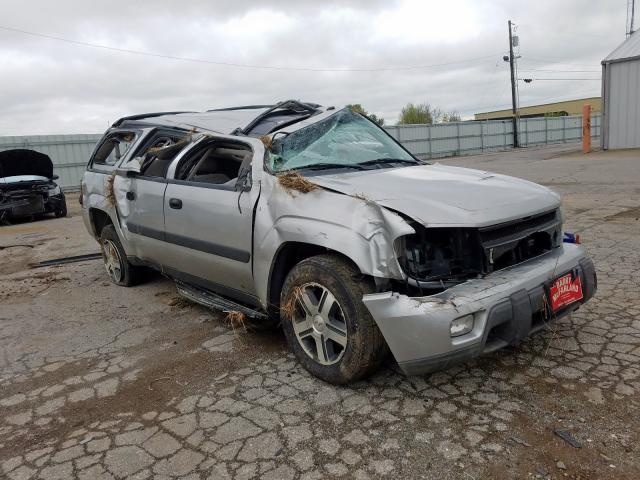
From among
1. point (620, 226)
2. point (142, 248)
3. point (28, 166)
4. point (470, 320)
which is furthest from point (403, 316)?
point (28, 166)

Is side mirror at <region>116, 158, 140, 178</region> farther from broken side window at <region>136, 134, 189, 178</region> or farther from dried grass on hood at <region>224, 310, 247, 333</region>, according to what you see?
dried grass on hood at <region>224, 310, 247, 333</region>

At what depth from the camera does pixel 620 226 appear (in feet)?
22.6

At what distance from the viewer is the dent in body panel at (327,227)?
2.69m

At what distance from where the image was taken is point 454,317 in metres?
2.57

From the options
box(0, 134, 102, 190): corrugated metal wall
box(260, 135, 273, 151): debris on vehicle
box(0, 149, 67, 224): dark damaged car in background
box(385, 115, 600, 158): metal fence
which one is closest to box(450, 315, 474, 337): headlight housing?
box(260, 135, 273, 151): debris on vehicle

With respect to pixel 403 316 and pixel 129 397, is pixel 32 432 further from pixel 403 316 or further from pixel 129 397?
pixel 403 316

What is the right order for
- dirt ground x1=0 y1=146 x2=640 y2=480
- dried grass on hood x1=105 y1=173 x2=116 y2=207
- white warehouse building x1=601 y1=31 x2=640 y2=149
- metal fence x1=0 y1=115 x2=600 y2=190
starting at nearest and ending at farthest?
dirt ground x1=0 y1=146 x2=640 y2=480, dried grass on hood x1=105 y1=173 x2=116 y2=207, white warehouse building x1=601 y1=31 x2=640 y2=149, metal fence x1=0 y1=115 x2=600 y2=190

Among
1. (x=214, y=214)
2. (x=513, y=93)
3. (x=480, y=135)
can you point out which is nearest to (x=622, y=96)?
(x=480, y=135)

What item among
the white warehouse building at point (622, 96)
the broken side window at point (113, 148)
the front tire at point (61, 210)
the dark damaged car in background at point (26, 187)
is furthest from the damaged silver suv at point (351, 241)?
the white warehouse building at point (622, 96)

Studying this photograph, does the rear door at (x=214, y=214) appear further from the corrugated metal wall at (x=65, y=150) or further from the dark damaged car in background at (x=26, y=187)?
the corrugated metal wall at (x=65, y=150)

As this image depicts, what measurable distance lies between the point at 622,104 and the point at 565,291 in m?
21.8

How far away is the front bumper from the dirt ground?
1.13ft

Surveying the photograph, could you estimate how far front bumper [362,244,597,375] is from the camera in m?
2.59

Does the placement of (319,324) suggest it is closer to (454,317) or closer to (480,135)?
(454,317)
